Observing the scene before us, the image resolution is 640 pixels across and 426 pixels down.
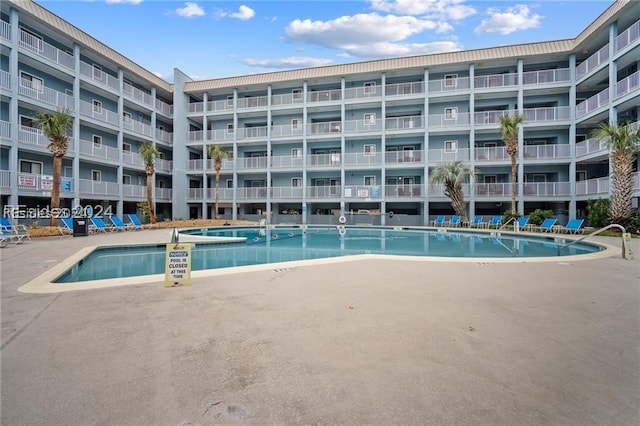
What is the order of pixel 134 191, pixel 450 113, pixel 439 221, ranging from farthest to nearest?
pixel 450 113 < pixel 134 191 < pixel 439 221

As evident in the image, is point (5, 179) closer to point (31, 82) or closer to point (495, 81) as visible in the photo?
point (31, 82)

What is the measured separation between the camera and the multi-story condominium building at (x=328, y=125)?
19.8 m

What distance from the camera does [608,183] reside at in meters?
19.5

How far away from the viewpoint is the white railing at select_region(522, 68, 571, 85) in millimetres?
23906

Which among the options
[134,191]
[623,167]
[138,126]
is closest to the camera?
[623,167]

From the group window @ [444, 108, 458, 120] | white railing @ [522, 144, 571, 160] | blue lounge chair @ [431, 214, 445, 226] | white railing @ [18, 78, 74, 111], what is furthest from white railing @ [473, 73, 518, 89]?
white railing @ [18, 78, 74, 111]

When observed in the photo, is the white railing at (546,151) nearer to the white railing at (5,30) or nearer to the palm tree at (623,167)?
the palm tree at (623,167)

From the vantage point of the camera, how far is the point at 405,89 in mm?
27219

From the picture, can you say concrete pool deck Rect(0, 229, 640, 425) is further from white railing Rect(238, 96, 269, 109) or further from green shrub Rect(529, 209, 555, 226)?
white railing Rect(238, 96, 269, 109)

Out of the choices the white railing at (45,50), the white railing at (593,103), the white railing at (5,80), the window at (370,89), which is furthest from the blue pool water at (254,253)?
the window at (370,89)

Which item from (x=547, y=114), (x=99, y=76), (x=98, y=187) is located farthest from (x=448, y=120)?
(x=99, y=76)

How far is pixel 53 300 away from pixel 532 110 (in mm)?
29502

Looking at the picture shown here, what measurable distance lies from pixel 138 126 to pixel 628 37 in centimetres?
3447

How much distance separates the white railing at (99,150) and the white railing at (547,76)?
3203 centimetres
